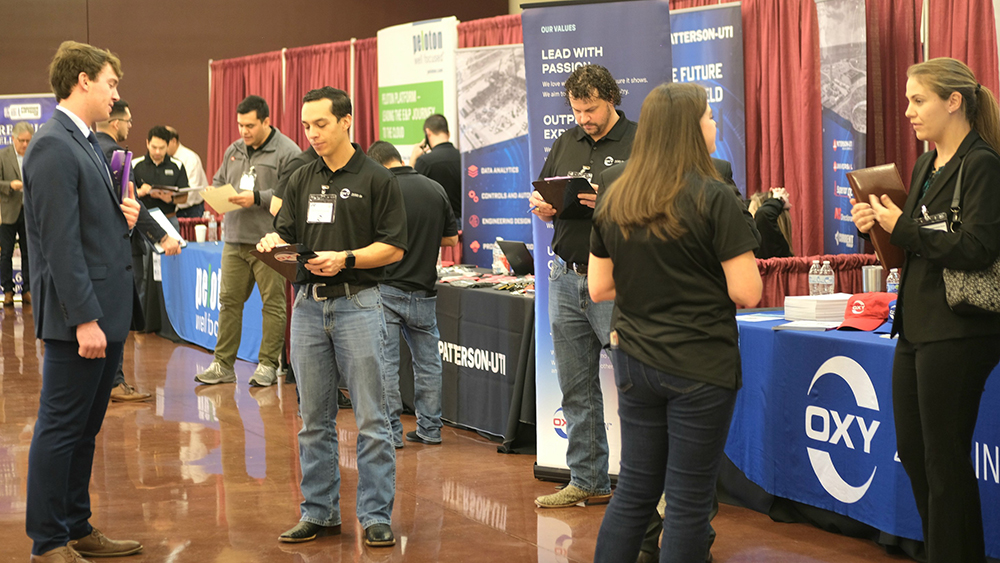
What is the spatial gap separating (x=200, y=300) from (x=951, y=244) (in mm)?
6513

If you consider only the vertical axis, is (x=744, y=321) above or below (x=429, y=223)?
below

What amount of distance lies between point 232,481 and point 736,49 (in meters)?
4.11

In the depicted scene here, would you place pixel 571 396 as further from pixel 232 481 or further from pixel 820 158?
pixel 820 158

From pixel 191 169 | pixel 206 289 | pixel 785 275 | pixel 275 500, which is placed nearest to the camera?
pixel 275 500

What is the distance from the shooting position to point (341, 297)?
3180 mm

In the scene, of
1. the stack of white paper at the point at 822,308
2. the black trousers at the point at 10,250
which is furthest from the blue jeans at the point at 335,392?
the black trousers at the point at 10,250

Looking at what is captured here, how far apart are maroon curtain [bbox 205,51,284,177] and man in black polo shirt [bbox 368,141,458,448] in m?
6.54

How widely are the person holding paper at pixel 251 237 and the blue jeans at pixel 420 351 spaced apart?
1.53m

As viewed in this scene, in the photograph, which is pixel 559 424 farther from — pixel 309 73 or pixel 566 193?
pixel 309 73

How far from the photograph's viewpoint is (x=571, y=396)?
375cm

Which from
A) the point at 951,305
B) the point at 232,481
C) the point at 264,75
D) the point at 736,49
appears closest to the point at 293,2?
Answer: the point at 264,75

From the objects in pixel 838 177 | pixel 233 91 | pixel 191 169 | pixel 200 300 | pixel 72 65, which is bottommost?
pixel 200 300

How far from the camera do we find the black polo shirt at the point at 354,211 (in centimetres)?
320

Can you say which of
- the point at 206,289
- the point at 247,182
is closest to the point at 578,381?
the point at 247,182
